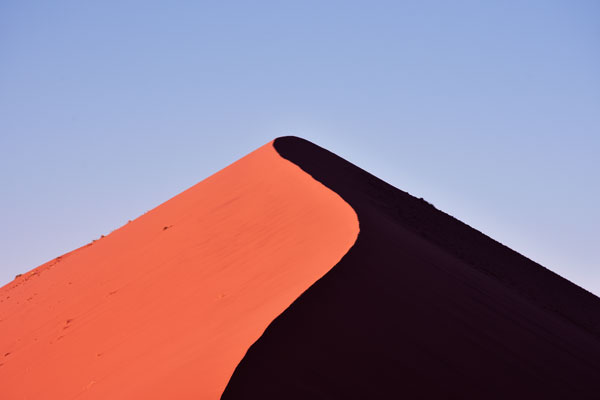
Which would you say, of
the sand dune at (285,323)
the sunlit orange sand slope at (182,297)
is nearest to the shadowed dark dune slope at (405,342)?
the sand dune at (285,323)

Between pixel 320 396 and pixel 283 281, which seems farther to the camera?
pixel 283 281

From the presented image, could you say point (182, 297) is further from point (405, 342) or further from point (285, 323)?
point (405, 342)

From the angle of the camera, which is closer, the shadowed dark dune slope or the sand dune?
the shadowed dark dune slope

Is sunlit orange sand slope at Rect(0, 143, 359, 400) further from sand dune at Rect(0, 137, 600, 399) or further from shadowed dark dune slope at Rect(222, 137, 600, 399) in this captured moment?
shadowed dark dune slope at Rect(222, 137, 600, 399)

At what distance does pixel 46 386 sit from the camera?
689 centimetres

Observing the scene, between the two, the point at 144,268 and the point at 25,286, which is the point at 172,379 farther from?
the point at 25,286

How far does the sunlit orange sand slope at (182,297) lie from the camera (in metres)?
5.24

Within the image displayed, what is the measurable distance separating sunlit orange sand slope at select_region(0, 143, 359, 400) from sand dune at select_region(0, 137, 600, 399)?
0.10ft

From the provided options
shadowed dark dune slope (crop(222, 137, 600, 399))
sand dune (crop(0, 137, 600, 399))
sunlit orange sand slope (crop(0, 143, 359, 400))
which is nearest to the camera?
shadowed dark dune slope (crop(222, 137, 600, 399))

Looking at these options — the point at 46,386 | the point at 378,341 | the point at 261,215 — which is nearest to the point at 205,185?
the point at 261,215

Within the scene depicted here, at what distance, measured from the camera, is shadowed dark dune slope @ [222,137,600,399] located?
4363 millimetres

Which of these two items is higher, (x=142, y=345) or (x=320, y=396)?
(x=142, y=345)

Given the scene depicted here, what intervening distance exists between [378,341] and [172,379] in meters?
1.60

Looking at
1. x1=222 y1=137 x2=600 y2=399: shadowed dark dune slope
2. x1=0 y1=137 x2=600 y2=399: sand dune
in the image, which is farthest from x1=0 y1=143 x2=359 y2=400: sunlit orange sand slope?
x1=222 y1=137 x2=600 y2=399: shadowed dark dune slope
